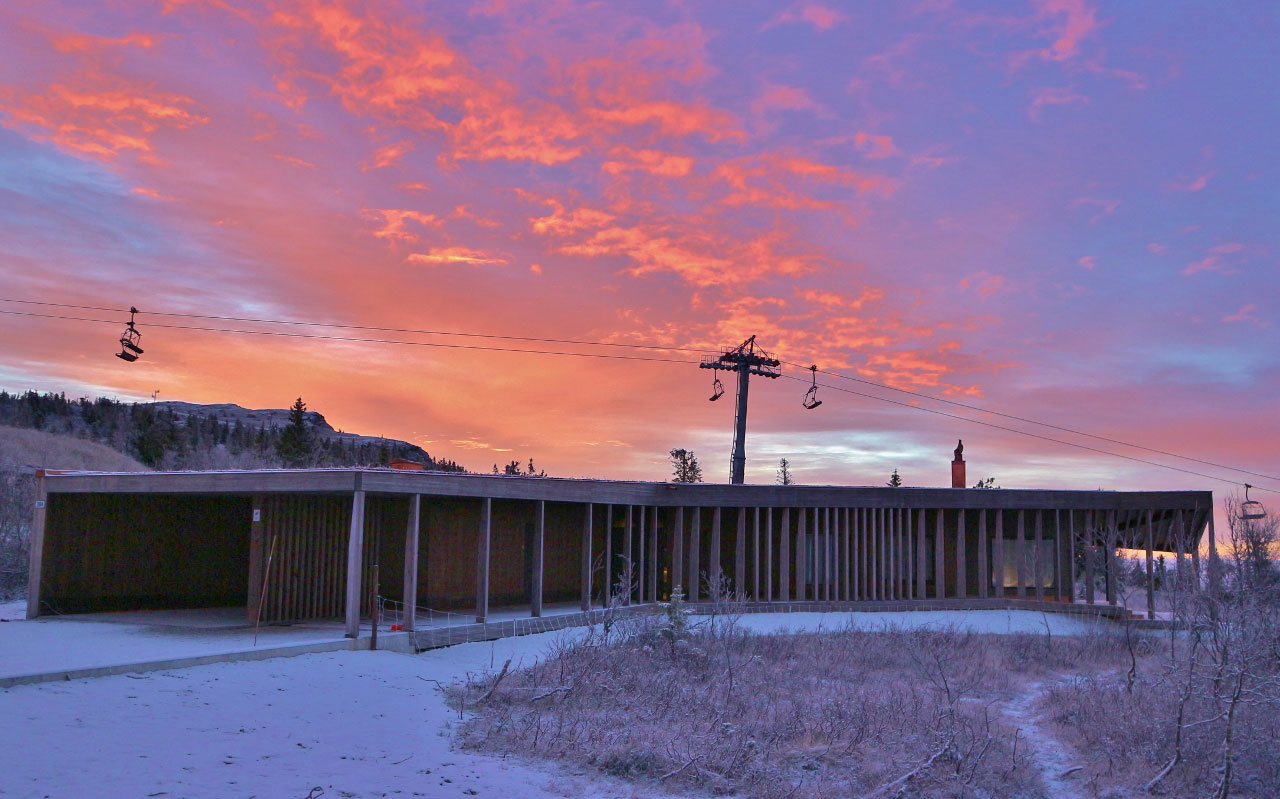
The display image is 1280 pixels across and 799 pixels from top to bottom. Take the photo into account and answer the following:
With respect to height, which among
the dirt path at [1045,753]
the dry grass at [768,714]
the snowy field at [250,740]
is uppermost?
the snowy field at [250,740]

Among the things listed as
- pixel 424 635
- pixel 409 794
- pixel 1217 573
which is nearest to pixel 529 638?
pixel 424 635

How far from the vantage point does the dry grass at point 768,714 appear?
10.1m

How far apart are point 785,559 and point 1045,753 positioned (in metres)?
13.8

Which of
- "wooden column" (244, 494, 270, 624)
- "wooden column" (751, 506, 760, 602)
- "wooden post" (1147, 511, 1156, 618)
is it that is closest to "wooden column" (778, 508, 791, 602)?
"wooden column" (751, 506, 760, 602)

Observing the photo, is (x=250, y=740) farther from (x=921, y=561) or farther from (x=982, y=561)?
(x=982, y=561)

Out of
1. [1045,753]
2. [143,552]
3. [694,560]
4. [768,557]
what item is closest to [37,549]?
[143,552]

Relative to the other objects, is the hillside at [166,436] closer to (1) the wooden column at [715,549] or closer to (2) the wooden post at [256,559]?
(1) the wooden column at [715,549]

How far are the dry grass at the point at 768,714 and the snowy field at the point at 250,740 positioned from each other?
2.62 ft

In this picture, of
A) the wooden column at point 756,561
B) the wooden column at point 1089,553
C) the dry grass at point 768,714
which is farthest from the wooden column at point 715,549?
the wooden column at point 1089,553

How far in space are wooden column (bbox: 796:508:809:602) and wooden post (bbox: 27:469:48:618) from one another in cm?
1754

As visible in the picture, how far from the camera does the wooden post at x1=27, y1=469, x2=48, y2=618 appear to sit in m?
18.8

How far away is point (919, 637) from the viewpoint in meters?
20.5

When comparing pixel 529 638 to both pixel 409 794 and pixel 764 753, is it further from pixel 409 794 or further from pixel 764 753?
pixel 409 794

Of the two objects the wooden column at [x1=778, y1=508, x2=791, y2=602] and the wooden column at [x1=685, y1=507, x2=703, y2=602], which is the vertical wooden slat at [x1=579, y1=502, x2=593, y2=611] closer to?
the wooden column at [x1=685, y1=507, x2=703, y2=602]
